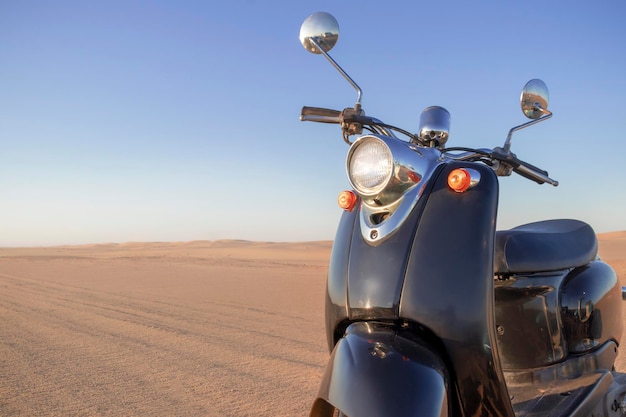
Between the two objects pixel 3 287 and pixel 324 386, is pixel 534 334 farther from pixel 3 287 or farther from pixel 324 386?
pixel 3 287

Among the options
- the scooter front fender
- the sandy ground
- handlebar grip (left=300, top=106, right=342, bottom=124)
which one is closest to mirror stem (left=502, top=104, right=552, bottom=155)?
handlebar grip (left=300, top=106, right=342, bottom=124)

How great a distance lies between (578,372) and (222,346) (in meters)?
3.78

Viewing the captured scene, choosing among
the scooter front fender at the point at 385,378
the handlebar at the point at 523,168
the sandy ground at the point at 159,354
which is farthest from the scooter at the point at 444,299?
the sandy ground at the point at 159,354

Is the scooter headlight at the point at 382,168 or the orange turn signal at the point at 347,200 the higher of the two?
the scooter headlight at the point at 382,168

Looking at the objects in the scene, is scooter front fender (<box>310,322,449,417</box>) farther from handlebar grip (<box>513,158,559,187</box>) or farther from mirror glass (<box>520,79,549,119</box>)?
mirror glass (<box>520,79,549,119</box>)

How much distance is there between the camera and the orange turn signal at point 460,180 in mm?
1625

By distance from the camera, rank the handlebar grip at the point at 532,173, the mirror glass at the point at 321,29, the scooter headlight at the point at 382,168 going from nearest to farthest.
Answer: the scooter headlight at the point at 382,168 → the mirror glass at the point at 321,29 → the handlebar grip at the point at 532,173

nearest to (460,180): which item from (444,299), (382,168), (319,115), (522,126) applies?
(382,168)

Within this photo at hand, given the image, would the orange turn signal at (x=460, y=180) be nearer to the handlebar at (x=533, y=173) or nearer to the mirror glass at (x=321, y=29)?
the mirror glass at (x=321, y=29)

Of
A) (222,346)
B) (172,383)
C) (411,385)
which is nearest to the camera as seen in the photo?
(411,385)

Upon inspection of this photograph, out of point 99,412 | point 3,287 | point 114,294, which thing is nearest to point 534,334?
point 99,412

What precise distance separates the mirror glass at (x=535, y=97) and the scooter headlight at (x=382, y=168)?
1107 millimetres

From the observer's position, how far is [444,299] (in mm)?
1516

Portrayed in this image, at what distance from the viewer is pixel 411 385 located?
4.33 ft
